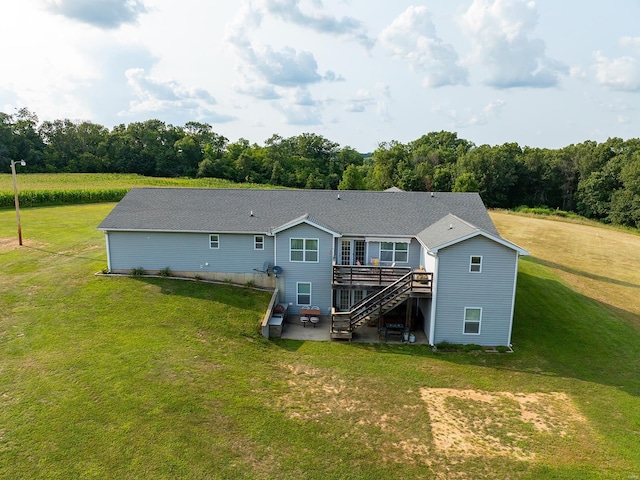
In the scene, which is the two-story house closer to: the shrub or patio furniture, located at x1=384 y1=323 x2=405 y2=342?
the shrub

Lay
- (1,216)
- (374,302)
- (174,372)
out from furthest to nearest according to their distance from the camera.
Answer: (1,216) → (374,302) → (174,372)

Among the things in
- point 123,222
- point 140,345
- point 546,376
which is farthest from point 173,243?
point 546,376

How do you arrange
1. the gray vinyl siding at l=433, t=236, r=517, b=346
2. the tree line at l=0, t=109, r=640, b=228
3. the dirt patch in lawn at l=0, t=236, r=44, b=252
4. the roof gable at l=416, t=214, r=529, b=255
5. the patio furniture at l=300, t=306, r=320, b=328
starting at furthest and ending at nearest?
the tree line at l=0, t=109, r=640, b=228
the dirt patch in lawn at l=0, t=236, r=44, b=252
the patio furniture at l=300, t=306, r=320, b=328
the gray vinyl siding at l=433, t=236, r=517, b=346
the roof gable at l=416, t=214, r=529, b=255

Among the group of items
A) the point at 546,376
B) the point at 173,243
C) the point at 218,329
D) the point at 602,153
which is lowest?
the point at 546,376

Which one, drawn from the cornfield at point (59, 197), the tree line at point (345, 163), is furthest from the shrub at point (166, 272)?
the tree line at point (345, 163)

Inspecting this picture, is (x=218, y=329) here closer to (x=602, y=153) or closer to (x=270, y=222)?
(x=270, y=222)

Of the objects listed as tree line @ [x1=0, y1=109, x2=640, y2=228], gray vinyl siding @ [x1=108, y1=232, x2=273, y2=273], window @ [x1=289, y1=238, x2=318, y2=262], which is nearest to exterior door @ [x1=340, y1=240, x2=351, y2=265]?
window @ [x1=289, y1=238, x2=318, y2=262]
